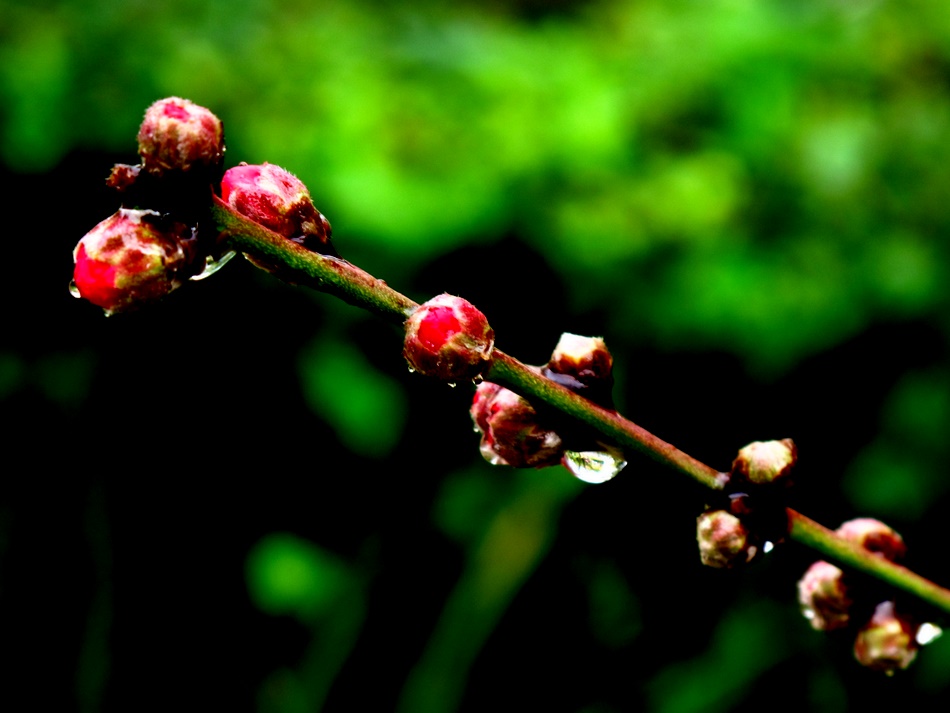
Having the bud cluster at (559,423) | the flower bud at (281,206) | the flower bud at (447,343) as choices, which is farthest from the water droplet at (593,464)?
the flower bud at (281,206)

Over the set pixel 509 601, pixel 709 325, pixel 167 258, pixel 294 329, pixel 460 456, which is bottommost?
pixel 509 601

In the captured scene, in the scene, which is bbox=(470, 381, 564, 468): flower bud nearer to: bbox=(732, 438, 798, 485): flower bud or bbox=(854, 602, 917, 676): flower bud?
bbox=(732, 438, 798, 485): flower bud

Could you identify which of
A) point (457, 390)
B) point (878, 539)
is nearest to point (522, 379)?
point (878, 539)

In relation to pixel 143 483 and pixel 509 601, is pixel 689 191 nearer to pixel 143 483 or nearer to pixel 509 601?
pixel 509 601

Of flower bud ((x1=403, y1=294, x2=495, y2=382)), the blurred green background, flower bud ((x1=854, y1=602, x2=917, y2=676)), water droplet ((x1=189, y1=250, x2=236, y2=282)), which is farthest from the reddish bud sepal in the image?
the blurred green background

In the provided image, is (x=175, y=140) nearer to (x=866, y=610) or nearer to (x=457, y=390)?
(x=866, y=610)

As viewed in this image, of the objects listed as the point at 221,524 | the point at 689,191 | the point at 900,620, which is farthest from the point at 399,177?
the point at 900,620
